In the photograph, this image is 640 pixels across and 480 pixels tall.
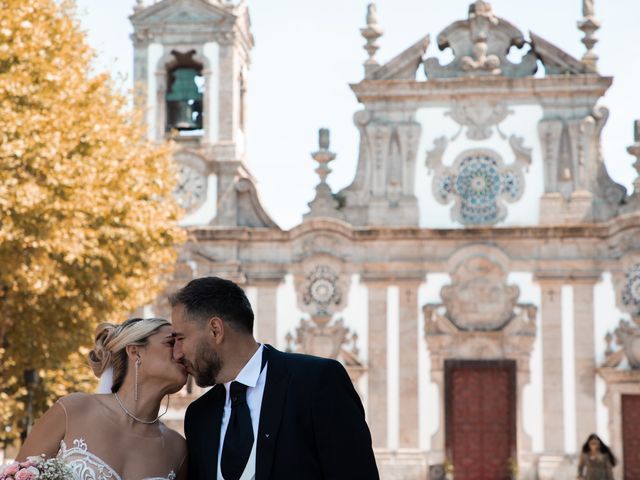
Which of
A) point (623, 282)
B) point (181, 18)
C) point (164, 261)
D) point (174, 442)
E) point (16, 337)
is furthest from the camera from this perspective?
point (181, 18)

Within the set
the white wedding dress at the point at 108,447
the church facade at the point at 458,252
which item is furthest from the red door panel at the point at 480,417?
the white wedding dress at the point at 108,447

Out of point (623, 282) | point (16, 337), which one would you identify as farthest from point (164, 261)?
point (623, 282)

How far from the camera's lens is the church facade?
24.8 meters

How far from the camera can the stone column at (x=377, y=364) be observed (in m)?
25.0

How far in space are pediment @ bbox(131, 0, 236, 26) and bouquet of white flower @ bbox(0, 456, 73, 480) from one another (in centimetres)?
2264

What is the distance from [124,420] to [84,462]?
0.33m

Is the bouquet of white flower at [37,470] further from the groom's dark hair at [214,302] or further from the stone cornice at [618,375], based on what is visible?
the stone cornice at [618,375]

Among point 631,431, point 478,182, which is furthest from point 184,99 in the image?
point 631,431

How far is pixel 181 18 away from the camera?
2697 centimetres

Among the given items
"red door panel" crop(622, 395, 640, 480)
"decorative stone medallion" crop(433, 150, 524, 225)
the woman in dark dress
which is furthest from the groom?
"decorative stone medallion" crop(433, 150, 524, 225)

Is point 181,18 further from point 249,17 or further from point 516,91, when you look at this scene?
point 516,91

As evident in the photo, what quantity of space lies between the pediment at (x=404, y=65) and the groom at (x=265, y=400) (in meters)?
21.4

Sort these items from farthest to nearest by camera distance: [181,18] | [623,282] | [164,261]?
[181,18] < [623,282] < [164,261]

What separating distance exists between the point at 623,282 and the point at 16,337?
Result: 12.4 m
